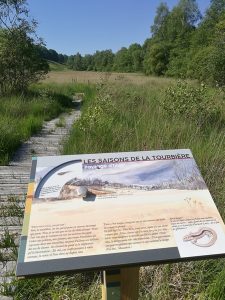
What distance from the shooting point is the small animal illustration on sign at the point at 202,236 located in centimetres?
144

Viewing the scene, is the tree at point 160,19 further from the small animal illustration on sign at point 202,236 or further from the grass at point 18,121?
the small animal illustration on sign at point 202,236

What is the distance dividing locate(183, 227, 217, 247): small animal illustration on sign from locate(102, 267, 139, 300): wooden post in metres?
0.27

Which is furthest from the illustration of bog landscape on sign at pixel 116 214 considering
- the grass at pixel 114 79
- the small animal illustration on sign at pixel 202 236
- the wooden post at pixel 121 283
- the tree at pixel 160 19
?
the tree at pixel 160 19

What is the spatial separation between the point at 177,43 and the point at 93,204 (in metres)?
44.5

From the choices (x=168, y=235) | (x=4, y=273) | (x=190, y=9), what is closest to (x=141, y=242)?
(x=168, y=235)

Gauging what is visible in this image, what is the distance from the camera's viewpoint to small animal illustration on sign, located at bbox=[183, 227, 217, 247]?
1.44 meters

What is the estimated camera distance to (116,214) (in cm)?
153

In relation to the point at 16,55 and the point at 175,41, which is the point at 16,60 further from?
the point at 175,41

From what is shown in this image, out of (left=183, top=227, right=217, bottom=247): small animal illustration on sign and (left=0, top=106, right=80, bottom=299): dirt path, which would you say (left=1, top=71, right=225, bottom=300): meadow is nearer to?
(left=0, top=106, right=80, bottom=299): dirt path

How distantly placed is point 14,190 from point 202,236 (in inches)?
101

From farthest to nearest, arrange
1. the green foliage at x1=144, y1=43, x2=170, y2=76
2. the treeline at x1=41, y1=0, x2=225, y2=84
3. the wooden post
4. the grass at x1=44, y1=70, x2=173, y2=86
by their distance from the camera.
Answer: the green foliage at x1=144, y1=43, x2=170, y2=76
the treeline at x1=41, y1=0, x2=225, y2=84
the grass at x1=44, y1=70, x2=173, y2=86
the wooden post

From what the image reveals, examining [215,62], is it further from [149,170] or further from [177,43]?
[177,43]

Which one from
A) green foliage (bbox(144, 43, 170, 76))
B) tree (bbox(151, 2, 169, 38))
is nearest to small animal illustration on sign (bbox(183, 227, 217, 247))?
green foliage (bbox(144, 43, 170, 76))

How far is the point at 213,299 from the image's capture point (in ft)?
6.54
